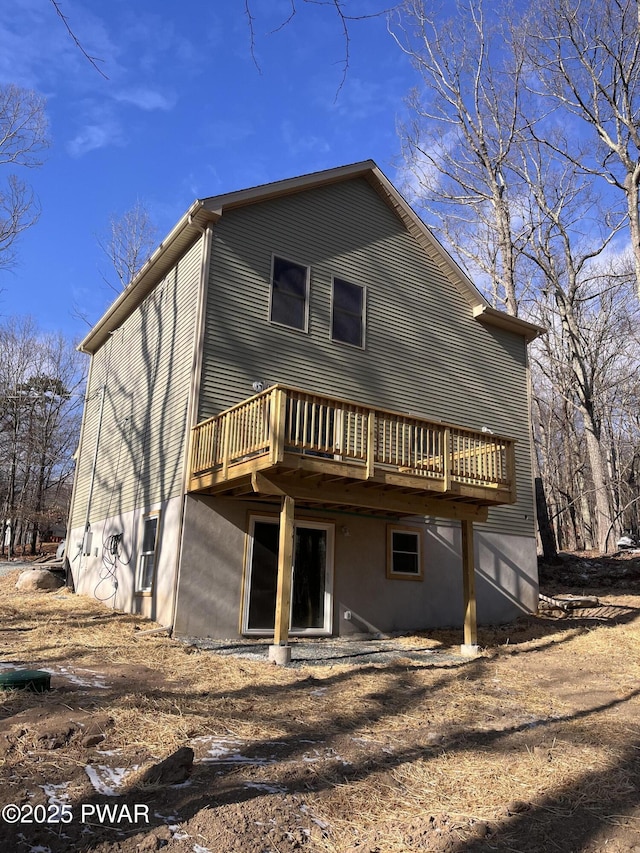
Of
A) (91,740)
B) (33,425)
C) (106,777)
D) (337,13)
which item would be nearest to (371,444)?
(91,740)

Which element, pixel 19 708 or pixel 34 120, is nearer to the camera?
pixel 19 708

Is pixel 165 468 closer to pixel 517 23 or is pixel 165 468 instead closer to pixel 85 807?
pixel 85 807

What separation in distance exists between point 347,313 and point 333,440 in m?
4.55

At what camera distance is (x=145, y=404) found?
12844mm

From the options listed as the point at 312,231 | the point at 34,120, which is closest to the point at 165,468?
the point at 312,231

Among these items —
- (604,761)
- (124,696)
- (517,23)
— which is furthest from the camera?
(517,23)

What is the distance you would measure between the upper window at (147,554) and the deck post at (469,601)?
17.0ft

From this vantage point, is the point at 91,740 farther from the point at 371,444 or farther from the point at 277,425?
the point at 371,444

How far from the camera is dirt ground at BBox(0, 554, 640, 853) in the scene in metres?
3.51

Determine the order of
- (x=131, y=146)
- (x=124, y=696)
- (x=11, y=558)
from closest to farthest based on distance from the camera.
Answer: (x=124, y=696), (x=131, y=146), (x=11, y=558)

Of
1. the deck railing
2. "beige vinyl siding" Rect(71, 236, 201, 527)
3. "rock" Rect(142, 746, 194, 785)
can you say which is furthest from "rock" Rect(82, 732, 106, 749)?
"beige vinyl siding" Rect(71, 236, 201, 527)

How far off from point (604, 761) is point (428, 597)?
→ 24.7 feet

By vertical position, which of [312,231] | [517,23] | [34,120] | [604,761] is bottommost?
[604,761]

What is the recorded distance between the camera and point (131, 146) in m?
7.77
